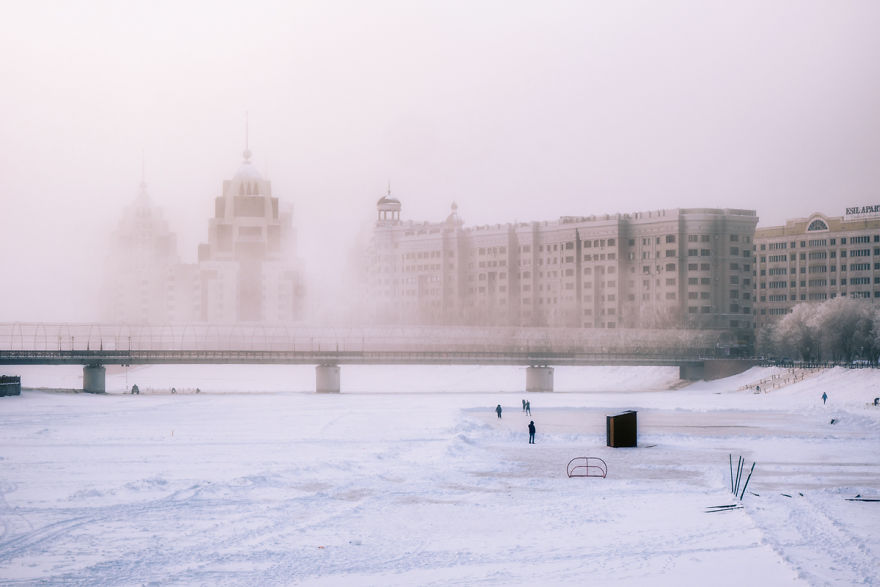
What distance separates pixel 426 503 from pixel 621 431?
2341 centimetres

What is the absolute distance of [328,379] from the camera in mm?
135500

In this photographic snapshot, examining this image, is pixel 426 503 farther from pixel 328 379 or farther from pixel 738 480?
pixel 328 379

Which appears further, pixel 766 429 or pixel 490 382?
pixel 490 382

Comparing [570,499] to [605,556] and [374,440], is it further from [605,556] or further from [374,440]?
[374,440]

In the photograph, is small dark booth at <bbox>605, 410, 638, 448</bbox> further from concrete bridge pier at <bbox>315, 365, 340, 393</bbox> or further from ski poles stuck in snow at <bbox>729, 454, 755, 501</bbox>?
concrete bridge pier at <bbox>315, 365, 340, 393</bbox>

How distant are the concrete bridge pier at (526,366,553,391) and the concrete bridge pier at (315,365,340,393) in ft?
87.3

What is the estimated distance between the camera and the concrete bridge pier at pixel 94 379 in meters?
128

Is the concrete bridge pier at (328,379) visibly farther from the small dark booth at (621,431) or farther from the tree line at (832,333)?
the small dark booth at (621,431)

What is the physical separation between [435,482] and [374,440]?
693 inches

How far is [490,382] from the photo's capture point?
170625mm

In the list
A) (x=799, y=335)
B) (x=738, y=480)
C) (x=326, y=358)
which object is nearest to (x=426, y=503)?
(x=738, y=480)

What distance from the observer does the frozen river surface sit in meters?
30.2

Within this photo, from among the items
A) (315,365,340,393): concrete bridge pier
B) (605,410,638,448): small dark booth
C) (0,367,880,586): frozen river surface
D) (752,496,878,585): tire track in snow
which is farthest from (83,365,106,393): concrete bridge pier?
(752,496,878,585): tire track in snow

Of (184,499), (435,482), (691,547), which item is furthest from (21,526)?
(691,547)
